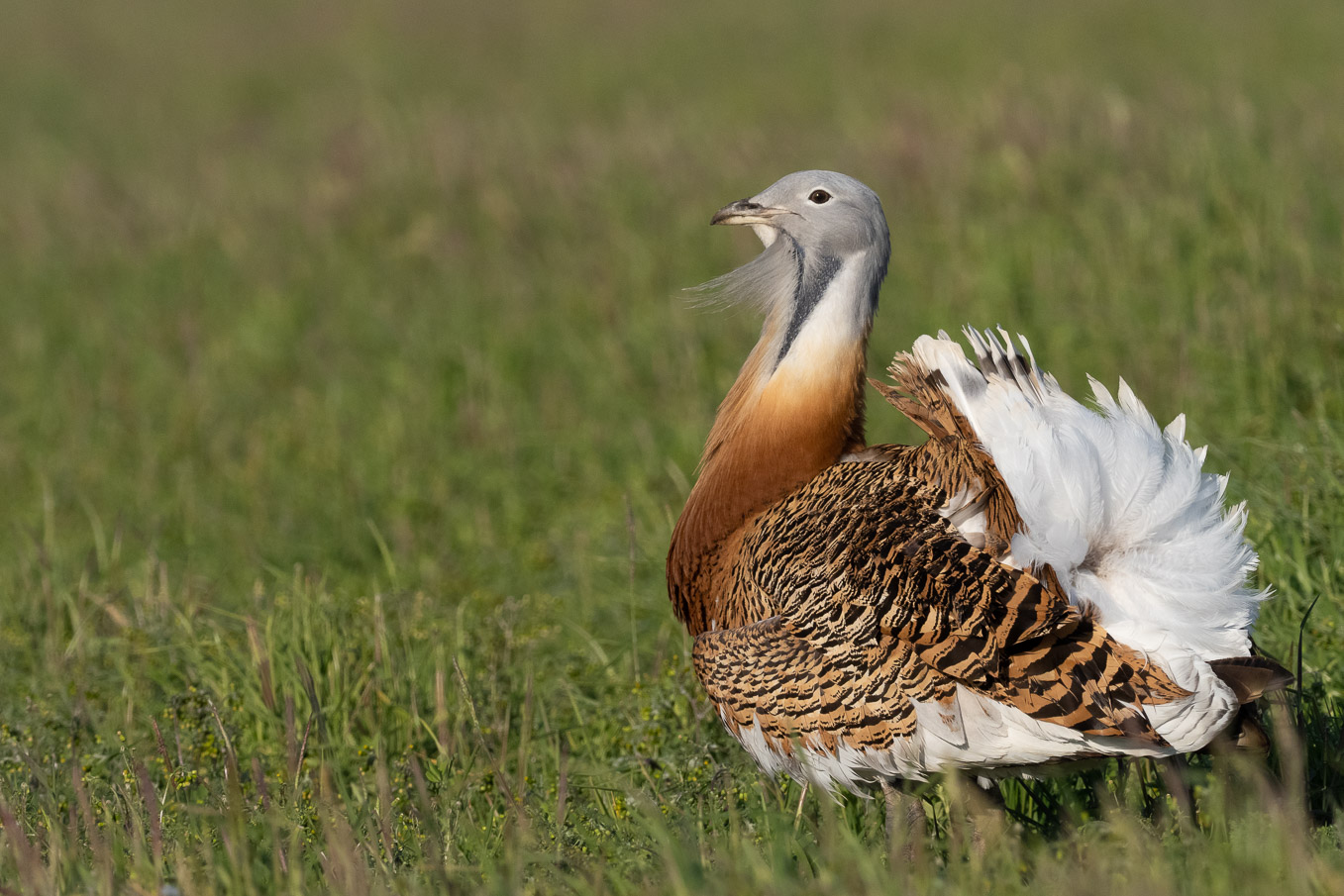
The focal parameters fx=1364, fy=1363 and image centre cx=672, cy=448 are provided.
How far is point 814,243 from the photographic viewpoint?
2961 mm

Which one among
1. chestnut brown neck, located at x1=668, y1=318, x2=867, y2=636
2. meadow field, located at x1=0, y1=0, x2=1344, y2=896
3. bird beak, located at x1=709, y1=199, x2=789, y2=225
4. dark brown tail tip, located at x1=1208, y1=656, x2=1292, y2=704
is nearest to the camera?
dark brown tail tip, located at x1=1208, y1=656, x2=1292, y2=704

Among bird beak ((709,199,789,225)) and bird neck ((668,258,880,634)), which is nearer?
bird neck ((668,258,880,634))

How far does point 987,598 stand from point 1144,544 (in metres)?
0.28

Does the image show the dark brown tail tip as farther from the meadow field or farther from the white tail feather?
the meadow field

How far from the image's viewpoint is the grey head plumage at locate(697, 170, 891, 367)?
9.56ft

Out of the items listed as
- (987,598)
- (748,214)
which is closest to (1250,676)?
(987,598)

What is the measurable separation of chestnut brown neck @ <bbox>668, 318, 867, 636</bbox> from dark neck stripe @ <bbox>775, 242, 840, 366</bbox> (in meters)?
0.05

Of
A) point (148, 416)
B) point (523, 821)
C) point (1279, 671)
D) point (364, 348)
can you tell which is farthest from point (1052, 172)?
point (523, 821)

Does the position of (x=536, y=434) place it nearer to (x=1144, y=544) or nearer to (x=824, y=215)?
(x=824, y=215)

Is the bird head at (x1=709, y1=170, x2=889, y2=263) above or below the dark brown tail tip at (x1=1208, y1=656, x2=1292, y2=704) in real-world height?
above

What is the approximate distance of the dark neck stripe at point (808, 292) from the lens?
9.60ft

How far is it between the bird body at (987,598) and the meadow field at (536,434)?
0.18 meters

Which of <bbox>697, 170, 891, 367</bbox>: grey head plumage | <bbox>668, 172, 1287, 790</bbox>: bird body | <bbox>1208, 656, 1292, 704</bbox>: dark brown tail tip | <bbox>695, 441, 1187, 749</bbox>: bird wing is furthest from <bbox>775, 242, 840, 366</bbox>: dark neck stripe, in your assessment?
<bbox>1208, 656, 1292, 704</bbox>: dark brown tail tip

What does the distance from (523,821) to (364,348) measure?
4732 mm
